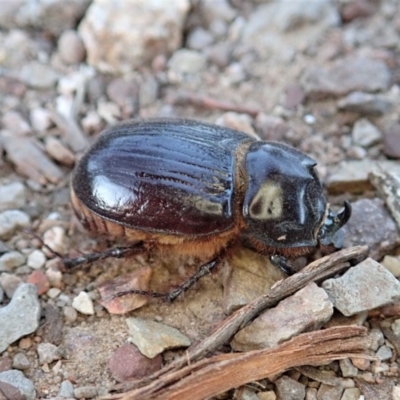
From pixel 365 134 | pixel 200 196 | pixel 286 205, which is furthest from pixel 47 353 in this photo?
pixel 365 134

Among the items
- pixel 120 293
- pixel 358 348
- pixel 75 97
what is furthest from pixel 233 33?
pixel 358 348

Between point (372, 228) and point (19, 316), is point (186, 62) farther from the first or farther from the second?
point (19, 316)

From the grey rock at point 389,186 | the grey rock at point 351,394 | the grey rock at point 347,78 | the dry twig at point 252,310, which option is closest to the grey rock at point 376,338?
the grey rock at point 351,394

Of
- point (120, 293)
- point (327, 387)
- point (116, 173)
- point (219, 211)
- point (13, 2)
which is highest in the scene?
point (13, 2)

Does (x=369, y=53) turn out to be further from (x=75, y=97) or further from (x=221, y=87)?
(x=75, y=97)

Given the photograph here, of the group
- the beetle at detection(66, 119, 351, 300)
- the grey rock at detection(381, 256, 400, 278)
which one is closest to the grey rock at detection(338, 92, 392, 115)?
the beetle at detection(66, 119, 351, 300)

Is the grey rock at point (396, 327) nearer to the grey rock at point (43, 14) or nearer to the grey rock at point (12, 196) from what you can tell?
the grey rock at point (12, 196)
